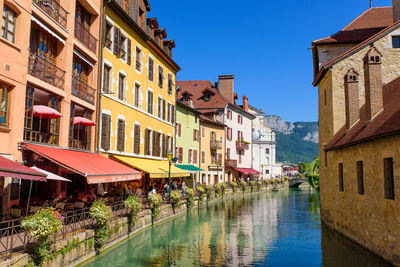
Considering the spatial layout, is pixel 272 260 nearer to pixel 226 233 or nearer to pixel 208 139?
pixel 226 233

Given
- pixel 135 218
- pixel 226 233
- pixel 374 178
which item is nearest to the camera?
pixel 374 178

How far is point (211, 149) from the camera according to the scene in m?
45.1

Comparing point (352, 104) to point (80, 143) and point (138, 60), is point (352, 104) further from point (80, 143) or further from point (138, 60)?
point (138, 60)

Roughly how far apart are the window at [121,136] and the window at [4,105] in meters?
8.73

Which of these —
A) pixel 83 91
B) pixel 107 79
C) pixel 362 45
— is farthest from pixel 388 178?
pixel 107 79

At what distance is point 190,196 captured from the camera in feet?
86.7

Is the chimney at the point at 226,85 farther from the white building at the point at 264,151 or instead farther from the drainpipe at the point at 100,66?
the drainpipe at the point at 100,66

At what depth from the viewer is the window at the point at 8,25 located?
11586 mm

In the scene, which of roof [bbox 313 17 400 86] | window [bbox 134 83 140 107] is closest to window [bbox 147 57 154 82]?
window [bbox 134 83 140 107]

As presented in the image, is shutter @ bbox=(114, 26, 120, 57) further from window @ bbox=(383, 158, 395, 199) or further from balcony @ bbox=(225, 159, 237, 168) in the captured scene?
balcony @ bbox=(225, 159, 237, 168)

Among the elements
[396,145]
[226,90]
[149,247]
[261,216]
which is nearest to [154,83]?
[261,216]

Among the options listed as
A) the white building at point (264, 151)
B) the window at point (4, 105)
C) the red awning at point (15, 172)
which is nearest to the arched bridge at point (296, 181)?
the white building at point (264, 151)

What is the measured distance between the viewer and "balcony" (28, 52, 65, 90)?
13173 millimetres

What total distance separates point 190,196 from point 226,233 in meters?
8.23
